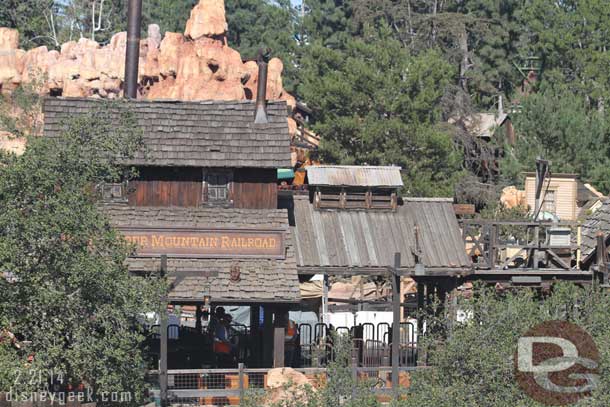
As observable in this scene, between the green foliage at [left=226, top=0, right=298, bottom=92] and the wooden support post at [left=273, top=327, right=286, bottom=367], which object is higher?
the green foliage at [left=226, top=0, right=298, bottom=92]

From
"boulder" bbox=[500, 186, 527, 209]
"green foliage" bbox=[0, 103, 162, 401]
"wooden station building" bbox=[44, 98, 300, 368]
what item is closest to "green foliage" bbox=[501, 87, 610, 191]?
"boulder" bbox=[500, 186, 527, 209]

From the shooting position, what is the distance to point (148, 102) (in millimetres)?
31688

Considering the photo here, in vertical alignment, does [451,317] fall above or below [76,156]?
below

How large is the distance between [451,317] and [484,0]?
195 ft

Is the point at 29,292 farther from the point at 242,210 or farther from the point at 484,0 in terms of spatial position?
the point at 484,0

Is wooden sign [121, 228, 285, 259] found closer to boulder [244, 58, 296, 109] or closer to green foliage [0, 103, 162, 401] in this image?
green foliage [0, 103, 162, 401]

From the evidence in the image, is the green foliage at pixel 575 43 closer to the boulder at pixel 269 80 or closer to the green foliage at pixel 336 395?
the boulder at pixel 269 80

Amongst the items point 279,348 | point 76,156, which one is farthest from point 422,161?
point 76,156

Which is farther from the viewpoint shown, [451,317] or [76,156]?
[451,317]

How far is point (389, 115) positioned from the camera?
5500 centimetres

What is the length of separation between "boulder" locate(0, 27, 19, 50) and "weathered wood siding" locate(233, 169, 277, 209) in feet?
125

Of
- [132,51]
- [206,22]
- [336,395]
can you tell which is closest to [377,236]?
[336,395]

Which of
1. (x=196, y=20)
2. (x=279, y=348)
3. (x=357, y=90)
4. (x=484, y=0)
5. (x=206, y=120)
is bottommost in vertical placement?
(x=279, y=348)

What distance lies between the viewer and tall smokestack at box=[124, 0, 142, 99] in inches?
1485
